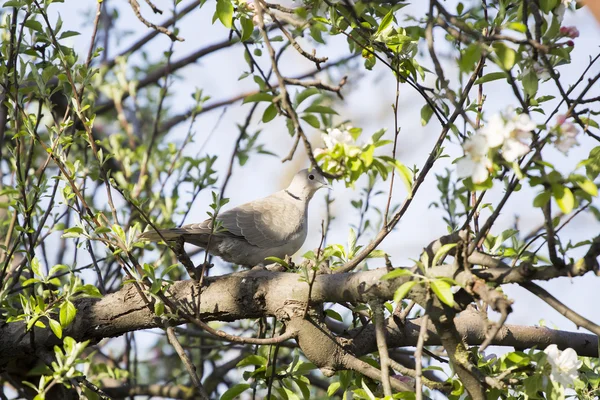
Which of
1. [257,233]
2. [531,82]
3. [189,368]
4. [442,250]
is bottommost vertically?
[189,368]

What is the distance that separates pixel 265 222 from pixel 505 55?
2831 mm

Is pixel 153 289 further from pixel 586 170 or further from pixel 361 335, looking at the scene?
pixel 586 170

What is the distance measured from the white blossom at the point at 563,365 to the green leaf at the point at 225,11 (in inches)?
53.2

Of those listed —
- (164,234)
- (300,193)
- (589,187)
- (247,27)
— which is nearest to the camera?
(589,187)

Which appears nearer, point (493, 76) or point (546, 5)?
Answer: point (546, 5)

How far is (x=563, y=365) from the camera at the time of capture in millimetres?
1893

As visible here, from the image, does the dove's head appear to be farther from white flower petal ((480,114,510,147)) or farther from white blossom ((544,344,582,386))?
white flower petal ((480,114,510,147))

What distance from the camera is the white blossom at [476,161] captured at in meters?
1.63

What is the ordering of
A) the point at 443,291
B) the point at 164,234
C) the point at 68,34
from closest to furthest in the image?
the point at 443,291 < the point at 68,34 < the point at 164,234

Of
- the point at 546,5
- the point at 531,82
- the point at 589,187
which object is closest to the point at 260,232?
the point at 531,82

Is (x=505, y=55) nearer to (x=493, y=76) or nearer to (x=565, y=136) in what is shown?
(x=565, y=136)

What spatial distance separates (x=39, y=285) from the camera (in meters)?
3.22

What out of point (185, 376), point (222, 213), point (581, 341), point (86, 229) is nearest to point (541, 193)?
point (581, 341)

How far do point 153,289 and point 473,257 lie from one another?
41.1 inches
